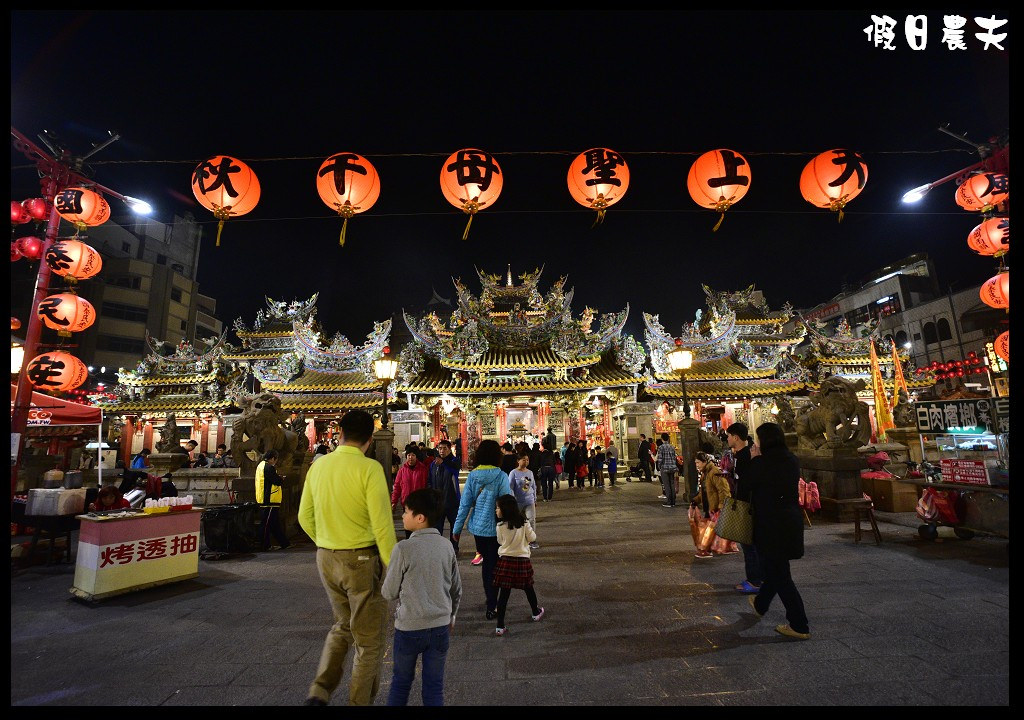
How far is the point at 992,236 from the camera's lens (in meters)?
8.40

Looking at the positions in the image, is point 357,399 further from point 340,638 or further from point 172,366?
point 340,638

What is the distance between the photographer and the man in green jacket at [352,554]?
275cm

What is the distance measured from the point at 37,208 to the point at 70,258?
960 mm

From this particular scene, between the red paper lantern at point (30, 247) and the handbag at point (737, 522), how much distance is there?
11799 millimetres

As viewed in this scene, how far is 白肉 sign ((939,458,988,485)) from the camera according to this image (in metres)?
5.30

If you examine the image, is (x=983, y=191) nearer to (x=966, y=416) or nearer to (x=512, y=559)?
(x=966, y=416)

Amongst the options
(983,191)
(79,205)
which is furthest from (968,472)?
(79,205)

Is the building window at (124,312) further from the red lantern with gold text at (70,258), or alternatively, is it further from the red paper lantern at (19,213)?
the red lantern with gold text at (70,258)

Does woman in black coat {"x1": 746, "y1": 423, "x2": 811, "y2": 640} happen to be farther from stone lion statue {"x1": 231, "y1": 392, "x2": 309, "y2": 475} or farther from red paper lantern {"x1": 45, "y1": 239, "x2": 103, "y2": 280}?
red paper lantern {"x1": 45, "y1": 239, "x2": 103, "y2": 280}

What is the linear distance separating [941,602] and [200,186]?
10341 mm

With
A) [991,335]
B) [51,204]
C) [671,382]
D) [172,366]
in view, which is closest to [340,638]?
[51,204]

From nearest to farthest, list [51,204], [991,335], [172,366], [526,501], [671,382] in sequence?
[526,501]
[51,204]
[671,382]
[172,366]
[991,335]

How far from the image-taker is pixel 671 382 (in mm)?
20688
